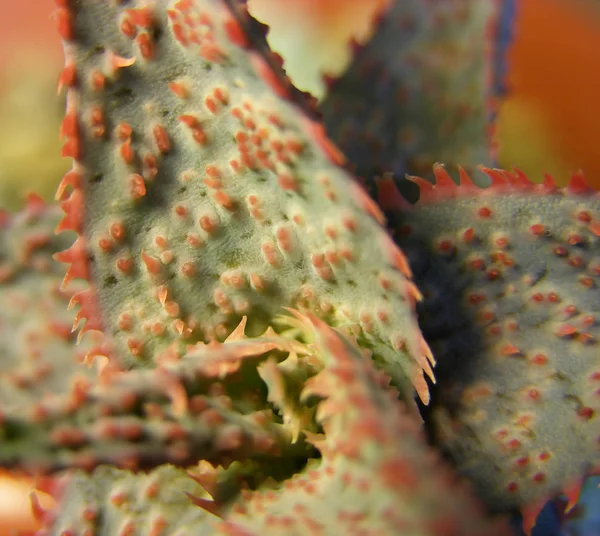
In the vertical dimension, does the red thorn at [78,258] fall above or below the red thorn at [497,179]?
above

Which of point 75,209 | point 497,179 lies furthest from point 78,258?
point 497,179

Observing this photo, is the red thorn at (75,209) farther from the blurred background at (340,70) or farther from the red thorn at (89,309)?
the blurred background at (340,70)

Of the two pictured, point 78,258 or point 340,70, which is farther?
point 340,70

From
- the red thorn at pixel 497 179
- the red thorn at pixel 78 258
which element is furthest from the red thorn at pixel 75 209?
the red thorn at pixel 497 179

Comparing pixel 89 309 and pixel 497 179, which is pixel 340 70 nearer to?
pixel 497 179

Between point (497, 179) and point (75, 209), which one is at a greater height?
point (75, 209)

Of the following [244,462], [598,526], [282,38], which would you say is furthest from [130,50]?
[598,526]

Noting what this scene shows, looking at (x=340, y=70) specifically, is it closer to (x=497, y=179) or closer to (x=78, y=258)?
(x=497, y=179)

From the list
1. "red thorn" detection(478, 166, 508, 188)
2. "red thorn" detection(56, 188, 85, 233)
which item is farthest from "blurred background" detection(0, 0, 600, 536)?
"red thorn" detection(56, 188, 85, 233)
